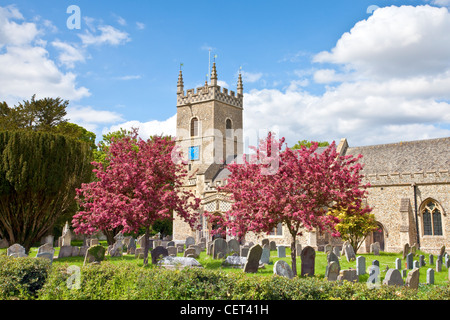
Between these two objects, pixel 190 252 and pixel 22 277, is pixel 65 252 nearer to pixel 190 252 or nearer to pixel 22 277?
pixel 190 252

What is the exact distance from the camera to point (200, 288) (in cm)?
772

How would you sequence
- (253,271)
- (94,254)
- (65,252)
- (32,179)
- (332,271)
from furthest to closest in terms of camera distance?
(65,252)
(32,179)
(94,254)
(253,271)
(332,271)

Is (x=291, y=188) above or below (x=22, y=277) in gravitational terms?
above

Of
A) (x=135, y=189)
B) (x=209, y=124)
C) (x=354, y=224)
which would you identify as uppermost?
(x=209, y=124)

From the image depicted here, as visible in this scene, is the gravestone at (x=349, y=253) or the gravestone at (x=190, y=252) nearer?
the gravestone at (x=190, y=252)

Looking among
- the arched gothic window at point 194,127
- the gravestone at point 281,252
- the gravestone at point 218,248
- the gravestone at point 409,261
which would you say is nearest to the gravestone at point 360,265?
the gravestone at point 409,261

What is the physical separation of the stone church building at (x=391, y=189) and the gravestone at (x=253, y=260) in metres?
10.5

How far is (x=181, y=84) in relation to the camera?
138 feet

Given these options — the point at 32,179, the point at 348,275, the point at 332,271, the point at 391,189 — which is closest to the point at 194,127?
the point at 391,189

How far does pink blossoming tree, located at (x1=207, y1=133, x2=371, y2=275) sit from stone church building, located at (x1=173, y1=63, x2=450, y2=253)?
11.0 m

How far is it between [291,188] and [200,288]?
6.42 m

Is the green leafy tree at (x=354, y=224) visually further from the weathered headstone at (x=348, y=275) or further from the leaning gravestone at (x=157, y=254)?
the weathered headstone at (x=348, y=275)

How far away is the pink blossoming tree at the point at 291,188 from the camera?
43.2 feet
